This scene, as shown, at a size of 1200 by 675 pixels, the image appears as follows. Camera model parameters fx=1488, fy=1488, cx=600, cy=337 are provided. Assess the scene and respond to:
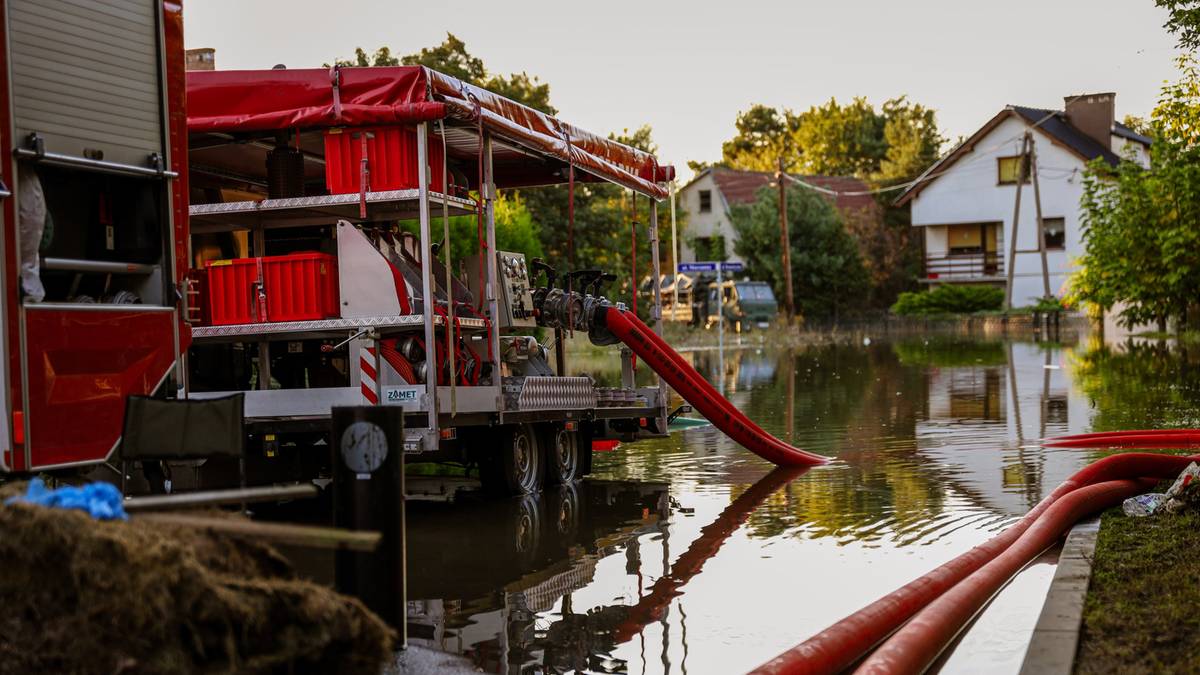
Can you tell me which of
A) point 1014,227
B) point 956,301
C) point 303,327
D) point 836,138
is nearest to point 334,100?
point 303,327

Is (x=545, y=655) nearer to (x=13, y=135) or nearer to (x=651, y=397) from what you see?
(x=13, y=135)

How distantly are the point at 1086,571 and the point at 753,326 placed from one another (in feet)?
181

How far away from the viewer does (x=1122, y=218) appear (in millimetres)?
44219

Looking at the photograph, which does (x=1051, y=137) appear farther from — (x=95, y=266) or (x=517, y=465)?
(x=95, y=266)

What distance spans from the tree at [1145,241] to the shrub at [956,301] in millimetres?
21391

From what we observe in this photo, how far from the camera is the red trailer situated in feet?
26.5

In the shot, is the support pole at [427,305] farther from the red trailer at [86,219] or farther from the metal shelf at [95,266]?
the metal shelf at [95,266]

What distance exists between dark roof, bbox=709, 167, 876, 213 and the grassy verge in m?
75.9

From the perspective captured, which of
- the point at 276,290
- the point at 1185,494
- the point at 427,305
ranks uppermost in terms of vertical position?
the point at 276,290

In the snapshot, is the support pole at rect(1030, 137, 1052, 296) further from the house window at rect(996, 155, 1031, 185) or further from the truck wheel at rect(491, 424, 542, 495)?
the truck wheel at rect(491, 424, 542, 495)

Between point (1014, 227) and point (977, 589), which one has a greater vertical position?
point (1014, 227)

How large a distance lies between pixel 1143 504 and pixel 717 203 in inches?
3083

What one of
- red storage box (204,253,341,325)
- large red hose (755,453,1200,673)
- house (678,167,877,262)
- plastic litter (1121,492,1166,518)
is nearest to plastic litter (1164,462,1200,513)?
plastic litter (1121,492,1166,518)

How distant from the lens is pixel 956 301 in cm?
7094
